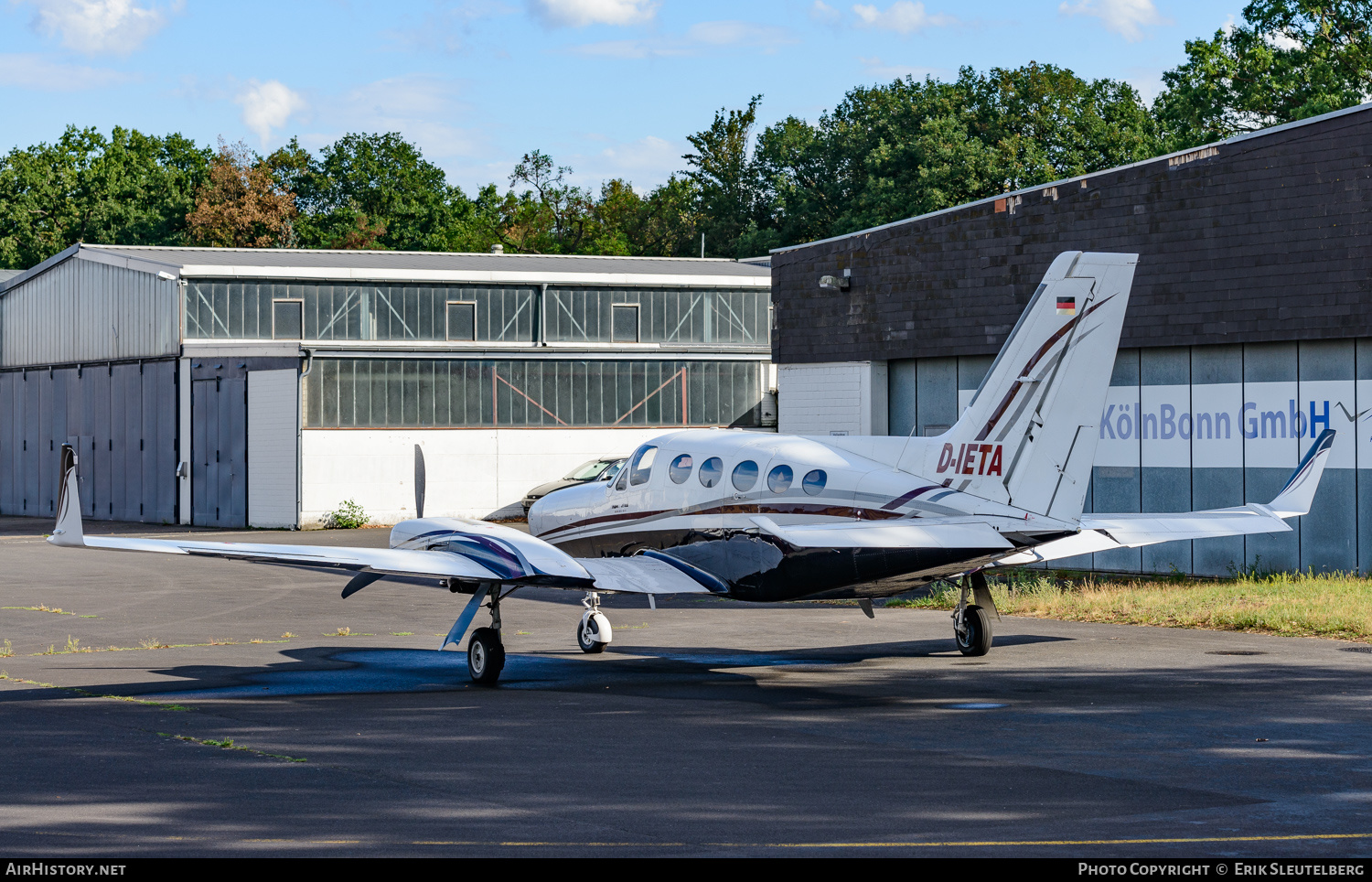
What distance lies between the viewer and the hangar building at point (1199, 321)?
22766mm

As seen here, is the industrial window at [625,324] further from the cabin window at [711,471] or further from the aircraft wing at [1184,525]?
the aircraft wing at [1184,525]

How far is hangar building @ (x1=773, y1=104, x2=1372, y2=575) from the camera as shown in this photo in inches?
896

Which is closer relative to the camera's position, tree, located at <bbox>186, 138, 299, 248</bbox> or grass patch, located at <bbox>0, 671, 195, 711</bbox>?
grass patch, located at <bbox>0, 671, 195, 711</bbox>

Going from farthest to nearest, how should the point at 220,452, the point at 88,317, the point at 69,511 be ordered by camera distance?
1. the point at 88,317
2. the point at 220,452
3. the point at 69,511

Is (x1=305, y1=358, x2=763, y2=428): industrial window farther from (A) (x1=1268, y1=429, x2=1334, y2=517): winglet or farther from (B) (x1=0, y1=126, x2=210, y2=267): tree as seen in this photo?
(B) (x1=0, y1=126, x2=210, y2=267): tree

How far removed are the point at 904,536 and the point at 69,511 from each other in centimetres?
783

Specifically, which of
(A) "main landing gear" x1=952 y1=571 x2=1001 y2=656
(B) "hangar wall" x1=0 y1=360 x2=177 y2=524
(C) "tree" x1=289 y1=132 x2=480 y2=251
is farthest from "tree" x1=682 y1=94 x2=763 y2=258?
(A) "main landing gear" x1=952 y1=571 x2=1001 y2=656

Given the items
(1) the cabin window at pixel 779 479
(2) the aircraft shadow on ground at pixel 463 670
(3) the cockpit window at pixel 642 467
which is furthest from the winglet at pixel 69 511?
(1) the cabin window at pixel 779 479

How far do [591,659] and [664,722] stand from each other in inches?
185

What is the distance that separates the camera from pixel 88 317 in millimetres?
49500

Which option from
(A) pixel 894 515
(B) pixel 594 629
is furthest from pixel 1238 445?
(B) pixel 594 629

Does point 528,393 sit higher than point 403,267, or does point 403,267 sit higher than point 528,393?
point 403,267

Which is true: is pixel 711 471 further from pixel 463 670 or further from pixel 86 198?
pixel 86 198

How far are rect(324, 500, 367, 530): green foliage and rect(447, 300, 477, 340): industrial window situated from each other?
23.8 feet
